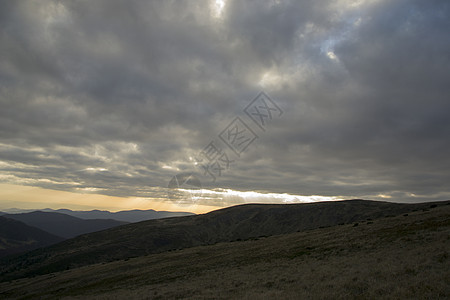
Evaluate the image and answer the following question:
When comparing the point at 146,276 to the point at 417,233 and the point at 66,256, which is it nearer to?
the point at 417,233

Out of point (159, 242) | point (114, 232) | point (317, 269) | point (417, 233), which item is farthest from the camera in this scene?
point (114, 232)

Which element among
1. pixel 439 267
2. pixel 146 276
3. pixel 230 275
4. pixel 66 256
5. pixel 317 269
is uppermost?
pixel 439 267

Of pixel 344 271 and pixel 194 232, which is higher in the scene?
pixel 344 271

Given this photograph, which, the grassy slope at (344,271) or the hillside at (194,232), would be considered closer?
the grassy slope at (344,271)

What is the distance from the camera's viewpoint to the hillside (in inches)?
3713

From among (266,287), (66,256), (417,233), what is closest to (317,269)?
(266,287)

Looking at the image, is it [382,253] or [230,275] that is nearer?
[382,253]

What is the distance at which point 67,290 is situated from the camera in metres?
37.6

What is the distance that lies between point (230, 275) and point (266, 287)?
25.9 ft

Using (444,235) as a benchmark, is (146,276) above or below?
below

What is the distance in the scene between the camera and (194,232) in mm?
135625

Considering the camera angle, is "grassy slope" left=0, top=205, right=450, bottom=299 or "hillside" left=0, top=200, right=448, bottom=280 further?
"hillside" left=0, top=200, right=448, bottom=280

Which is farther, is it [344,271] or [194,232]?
[194,232]

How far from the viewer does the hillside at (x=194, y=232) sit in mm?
94312
